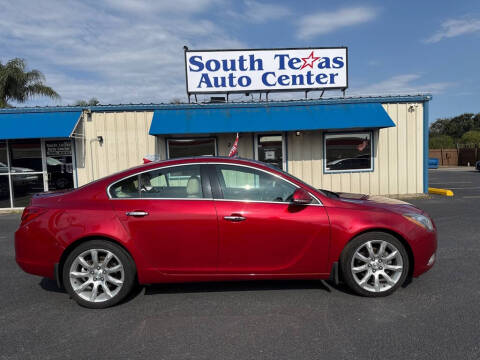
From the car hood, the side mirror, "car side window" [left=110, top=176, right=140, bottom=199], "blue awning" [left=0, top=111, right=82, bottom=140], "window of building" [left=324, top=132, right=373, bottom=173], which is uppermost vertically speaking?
"blue awning" [left=0, top=111, right=82, bottom=140]

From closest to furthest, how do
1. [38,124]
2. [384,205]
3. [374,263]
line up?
1. [374,263]
2. [384,205]
3. [38,124]

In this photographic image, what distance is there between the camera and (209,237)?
134 inches

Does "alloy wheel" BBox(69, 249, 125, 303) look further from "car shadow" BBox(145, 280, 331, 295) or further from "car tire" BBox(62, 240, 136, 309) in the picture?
"car shadow" BBox(145, 280, 331, 295)

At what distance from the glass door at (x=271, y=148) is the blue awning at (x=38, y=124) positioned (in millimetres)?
5880

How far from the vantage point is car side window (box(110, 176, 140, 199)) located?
353cm

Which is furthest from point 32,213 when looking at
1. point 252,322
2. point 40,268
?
point 252,322

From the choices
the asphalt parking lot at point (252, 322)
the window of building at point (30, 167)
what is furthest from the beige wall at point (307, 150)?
the asphalt parking lot at point (252, 322)

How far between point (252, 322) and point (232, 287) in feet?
2.91

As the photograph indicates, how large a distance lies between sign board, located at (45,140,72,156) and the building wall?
730cm

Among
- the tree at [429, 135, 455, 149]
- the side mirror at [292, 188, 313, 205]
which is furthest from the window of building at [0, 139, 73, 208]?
the tree at [429, 135, 455, 149]

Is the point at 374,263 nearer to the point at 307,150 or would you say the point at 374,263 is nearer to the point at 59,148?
the point at 307,150

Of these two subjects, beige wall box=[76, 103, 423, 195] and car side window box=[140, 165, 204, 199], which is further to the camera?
beige wall box=[76, 103, 423, 195]

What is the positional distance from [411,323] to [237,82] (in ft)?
35.4

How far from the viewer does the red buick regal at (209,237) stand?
339cm
